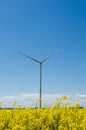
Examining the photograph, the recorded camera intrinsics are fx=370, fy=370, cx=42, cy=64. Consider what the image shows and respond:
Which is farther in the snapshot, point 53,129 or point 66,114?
point 66,114

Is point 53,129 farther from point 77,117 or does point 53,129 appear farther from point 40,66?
point 40,66

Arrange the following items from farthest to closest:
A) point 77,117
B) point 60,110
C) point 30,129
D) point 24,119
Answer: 1. point 60,110
2. point 77,117
3. point 24,119
4. point 30,129

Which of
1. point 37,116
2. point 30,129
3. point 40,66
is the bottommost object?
→ point 30,129

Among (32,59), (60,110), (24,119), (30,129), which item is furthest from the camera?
(32,59)

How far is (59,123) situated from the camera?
34.2 feet

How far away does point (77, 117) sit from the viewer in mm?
10953

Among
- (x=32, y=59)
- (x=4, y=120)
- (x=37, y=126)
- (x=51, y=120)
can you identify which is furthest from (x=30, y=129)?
(x=32, y=59)

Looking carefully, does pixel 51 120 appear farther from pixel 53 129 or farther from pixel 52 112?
pixel 52 112

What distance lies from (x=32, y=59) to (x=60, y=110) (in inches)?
789

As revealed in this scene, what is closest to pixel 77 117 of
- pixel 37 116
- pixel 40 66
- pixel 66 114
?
pixel 66 114

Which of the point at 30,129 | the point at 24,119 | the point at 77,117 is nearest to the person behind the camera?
the point at 30,129

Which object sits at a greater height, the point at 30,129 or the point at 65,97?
the point at 65,97

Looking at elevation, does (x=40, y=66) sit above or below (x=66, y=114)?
above

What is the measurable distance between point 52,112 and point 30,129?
203 centimetres
